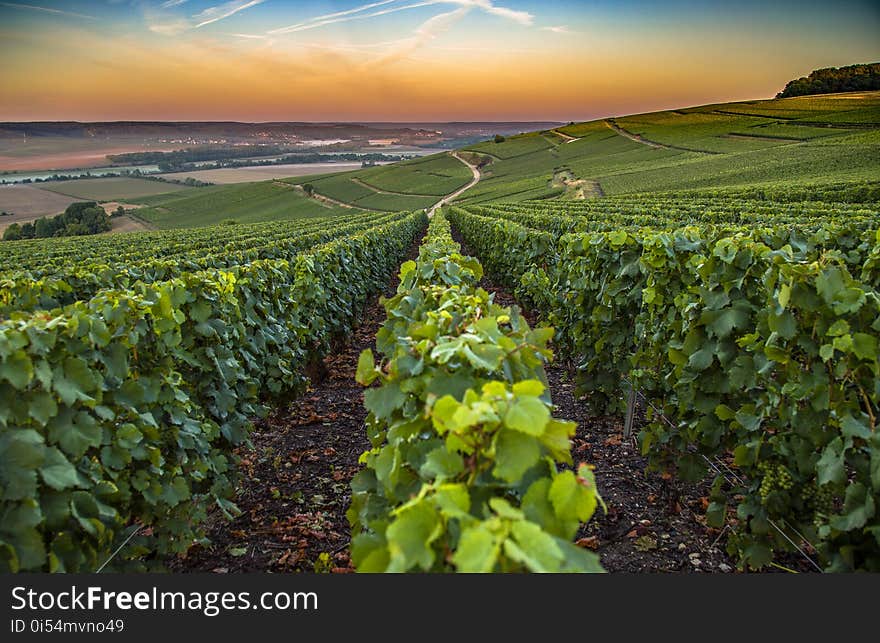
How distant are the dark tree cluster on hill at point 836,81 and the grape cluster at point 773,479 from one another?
142 metres

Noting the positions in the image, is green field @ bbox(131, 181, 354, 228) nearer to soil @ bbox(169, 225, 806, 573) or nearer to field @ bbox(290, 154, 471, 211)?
field @ bbox(290, 154, 471, 211)

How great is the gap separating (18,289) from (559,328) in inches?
270

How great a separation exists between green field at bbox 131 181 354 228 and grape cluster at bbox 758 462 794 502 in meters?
73.6

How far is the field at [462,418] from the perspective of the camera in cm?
176

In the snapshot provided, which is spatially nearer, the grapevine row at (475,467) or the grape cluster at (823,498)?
the grapevine row at (475,467)

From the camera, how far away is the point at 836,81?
11712cm

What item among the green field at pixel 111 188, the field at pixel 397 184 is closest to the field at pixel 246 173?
the green field at pixel 111 188

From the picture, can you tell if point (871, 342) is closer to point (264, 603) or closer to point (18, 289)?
point (264, 603)

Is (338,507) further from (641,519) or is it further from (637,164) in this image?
(637,164)

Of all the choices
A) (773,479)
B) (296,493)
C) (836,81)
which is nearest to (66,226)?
(296,493)

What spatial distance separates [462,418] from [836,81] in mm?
153007

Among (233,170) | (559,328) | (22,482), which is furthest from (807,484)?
(233,170)

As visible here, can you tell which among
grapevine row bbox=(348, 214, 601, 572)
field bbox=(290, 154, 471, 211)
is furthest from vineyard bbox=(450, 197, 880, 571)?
field bbox=(290, 154, 471, 211)

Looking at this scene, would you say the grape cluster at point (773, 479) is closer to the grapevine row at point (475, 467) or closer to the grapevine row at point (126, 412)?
the grapevine row at point (475, 467)
